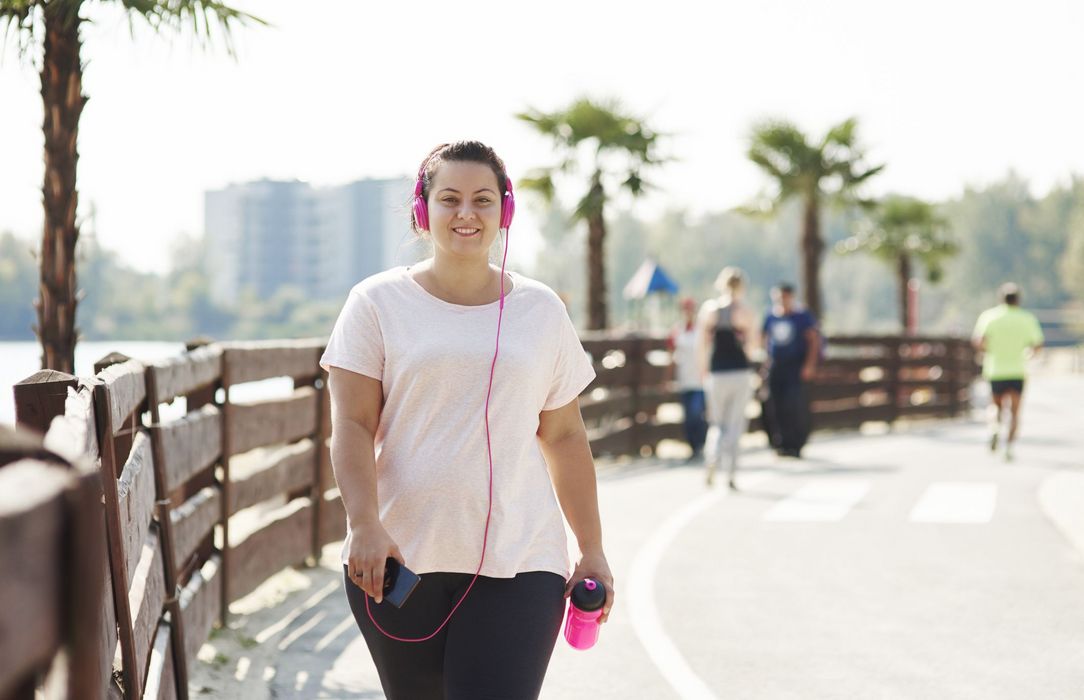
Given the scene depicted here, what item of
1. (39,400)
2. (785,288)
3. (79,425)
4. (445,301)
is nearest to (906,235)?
(785,288)

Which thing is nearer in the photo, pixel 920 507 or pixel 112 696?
pixel 112 696

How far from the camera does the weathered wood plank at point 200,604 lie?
5805 millimetres

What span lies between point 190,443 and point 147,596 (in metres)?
1.63

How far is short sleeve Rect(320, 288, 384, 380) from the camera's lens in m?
3.26

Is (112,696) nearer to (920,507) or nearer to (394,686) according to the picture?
(394,686)

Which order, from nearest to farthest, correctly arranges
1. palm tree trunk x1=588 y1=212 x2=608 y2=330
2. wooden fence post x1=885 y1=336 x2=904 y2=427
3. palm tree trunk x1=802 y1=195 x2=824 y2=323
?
wooden fence post x1=885 y1=336 x2=904 y2=427, palm tree trunk x1=588 y1=212 x2=608 y2=330, palm tree trunk x1=802 y1=195 x2=824 y2=323

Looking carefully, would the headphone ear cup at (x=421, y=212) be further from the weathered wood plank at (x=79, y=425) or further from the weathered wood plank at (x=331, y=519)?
the weathered wood plank at (x=331, y=519)

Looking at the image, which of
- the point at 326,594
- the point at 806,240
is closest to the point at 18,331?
the point at 806,240

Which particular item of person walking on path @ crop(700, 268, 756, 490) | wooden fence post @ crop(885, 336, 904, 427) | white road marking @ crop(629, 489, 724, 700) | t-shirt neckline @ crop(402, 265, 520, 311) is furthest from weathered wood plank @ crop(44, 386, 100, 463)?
wooden fence post @ crop(885, 336, 904, 427)

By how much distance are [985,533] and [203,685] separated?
6525 mm

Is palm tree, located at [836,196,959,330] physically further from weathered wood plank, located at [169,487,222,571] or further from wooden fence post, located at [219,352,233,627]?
weathered wood plank, located at [169,487,222,571]

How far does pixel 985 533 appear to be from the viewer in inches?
420

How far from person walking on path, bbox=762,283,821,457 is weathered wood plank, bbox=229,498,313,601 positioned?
9721 millimetres

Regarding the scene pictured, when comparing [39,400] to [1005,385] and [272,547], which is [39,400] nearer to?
[272,547]
